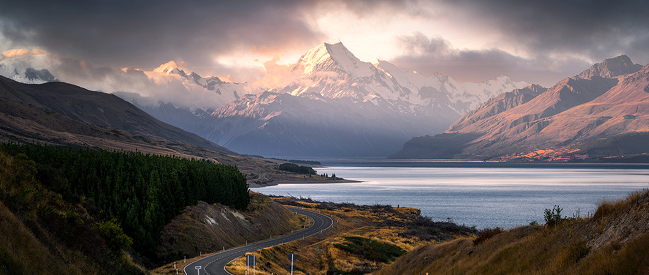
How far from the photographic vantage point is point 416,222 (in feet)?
354

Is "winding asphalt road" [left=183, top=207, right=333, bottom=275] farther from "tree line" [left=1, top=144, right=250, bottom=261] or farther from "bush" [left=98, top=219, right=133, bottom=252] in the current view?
"tree line" [left=1, top=144, right=250, bottom=261]

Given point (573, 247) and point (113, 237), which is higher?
point (573, 247)

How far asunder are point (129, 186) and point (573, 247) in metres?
66.5

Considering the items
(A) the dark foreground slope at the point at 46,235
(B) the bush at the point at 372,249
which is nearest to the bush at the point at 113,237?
(A) the dark foreground slope at the point at 46,235

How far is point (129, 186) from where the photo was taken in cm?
7225

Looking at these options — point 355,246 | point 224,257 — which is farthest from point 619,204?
point 355,246

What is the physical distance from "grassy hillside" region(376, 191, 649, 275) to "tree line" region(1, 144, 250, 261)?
43.0 metres

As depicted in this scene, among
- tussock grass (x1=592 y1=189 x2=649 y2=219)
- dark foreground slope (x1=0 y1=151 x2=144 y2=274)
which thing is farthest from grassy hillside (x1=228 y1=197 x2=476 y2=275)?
tussock grass (x1=592 y1=189 x2=649 y2=219)

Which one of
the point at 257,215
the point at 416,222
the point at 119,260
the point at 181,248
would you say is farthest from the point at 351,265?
the point at 416,222

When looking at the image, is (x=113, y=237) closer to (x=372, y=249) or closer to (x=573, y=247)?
(x=372, y=249)

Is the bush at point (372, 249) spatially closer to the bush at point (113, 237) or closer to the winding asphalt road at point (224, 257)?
the winding asphalt road at point (224, 257)

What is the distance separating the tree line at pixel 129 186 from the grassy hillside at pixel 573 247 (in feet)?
141

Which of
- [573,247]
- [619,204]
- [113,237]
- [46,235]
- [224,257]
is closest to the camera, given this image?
[573,247]

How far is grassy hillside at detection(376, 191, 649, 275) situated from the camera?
1762cm
